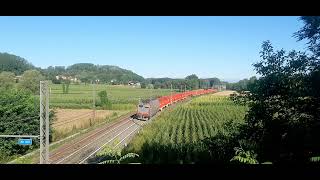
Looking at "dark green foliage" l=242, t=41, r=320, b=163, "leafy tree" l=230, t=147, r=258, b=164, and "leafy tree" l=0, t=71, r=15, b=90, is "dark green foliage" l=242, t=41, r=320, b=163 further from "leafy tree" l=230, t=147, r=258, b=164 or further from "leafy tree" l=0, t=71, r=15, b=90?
"leafy tree" l=0, t=71, r=15, b=90

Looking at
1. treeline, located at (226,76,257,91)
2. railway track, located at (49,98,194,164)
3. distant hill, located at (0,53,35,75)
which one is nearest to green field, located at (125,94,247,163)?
treeline, located at (226,76,257,91)

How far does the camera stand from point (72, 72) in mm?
7645

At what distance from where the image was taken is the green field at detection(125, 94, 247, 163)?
5.67 m

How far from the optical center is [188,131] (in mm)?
14844

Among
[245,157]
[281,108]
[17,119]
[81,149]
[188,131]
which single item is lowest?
[81,149]

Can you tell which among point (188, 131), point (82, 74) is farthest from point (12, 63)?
point (188, 131)

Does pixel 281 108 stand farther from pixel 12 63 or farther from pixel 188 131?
pixel 188 131

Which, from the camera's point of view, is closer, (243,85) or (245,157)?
(245,157)

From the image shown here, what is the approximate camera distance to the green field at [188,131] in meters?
5.67

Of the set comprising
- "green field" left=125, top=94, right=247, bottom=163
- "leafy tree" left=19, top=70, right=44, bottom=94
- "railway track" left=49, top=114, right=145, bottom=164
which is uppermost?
"leafy tree" left=19, top=70, right=44, bottom=94

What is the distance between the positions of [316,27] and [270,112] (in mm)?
1194

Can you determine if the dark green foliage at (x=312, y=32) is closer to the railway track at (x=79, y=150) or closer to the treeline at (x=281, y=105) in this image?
the treeline at (x=281, y=105)
